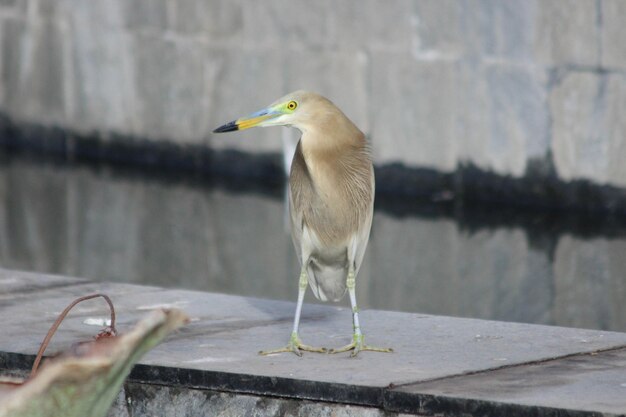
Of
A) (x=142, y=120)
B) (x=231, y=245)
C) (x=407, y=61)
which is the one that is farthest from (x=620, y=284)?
(x=142, y=120)

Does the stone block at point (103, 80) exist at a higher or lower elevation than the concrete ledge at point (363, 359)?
higher

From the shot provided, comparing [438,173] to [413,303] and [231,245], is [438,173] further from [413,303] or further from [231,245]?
[413,303]

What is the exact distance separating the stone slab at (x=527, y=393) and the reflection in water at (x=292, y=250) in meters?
2.80

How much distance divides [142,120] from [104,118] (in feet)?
1.76

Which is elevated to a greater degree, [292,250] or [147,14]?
[147,14]

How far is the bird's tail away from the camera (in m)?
5.27

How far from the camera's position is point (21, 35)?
46.6 feet

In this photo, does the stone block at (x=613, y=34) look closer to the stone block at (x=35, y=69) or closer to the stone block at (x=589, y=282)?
the stone block at (x=589, y=282)

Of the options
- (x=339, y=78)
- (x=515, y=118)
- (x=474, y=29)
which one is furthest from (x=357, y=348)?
(x=339, y=78)

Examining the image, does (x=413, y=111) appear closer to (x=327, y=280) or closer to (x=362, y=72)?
(x=362, y=72)

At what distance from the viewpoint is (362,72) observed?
1165 centimetres

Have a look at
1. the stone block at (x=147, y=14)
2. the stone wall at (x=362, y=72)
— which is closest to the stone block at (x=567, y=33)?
the stone wall at (x=362, y=72)

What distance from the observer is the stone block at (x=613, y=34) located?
10.1 m

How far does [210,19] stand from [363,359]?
8.19 meters
